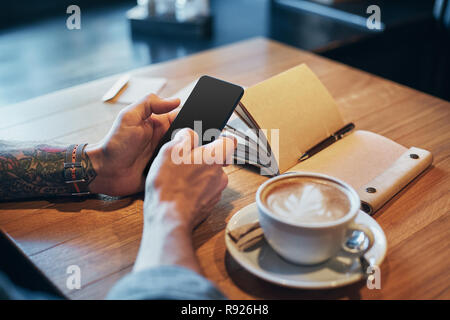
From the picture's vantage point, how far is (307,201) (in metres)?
0.60

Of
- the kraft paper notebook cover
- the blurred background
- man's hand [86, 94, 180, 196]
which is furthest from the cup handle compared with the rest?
the blurred background

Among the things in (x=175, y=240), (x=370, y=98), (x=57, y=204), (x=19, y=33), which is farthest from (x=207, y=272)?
(x=19, y=33)

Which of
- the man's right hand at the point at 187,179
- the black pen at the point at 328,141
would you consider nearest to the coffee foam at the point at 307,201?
the man's right hand at the point at 187,179

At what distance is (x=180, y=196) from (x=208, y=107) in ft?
0.64

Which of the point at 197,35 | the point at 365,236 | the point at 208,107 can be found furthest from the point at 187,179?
the point at 197,35

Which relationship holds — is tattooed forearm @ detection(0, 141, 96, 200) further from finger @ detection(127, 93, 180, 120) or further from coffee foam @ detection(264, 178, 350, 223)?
coffee foam @ detection(264, 178, 350, 223)

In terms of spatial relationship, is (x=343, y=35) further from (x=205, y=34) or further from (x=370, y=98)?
(x=370, y=98)

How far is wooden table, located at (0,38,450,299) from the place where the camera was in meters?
0.60

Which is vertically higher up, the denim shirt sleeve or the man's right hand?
the man's right hand

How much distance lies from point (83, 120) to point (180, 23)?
136cm

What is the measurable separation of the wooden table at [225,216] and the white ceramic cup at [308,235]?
0.17 ft

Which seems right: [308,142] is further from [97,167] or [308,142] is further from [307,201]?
[97,167]

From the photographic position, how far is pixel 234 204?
761 mm

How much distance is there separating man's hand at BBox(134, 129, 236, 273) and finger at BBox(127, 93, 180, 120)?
0.13 m
